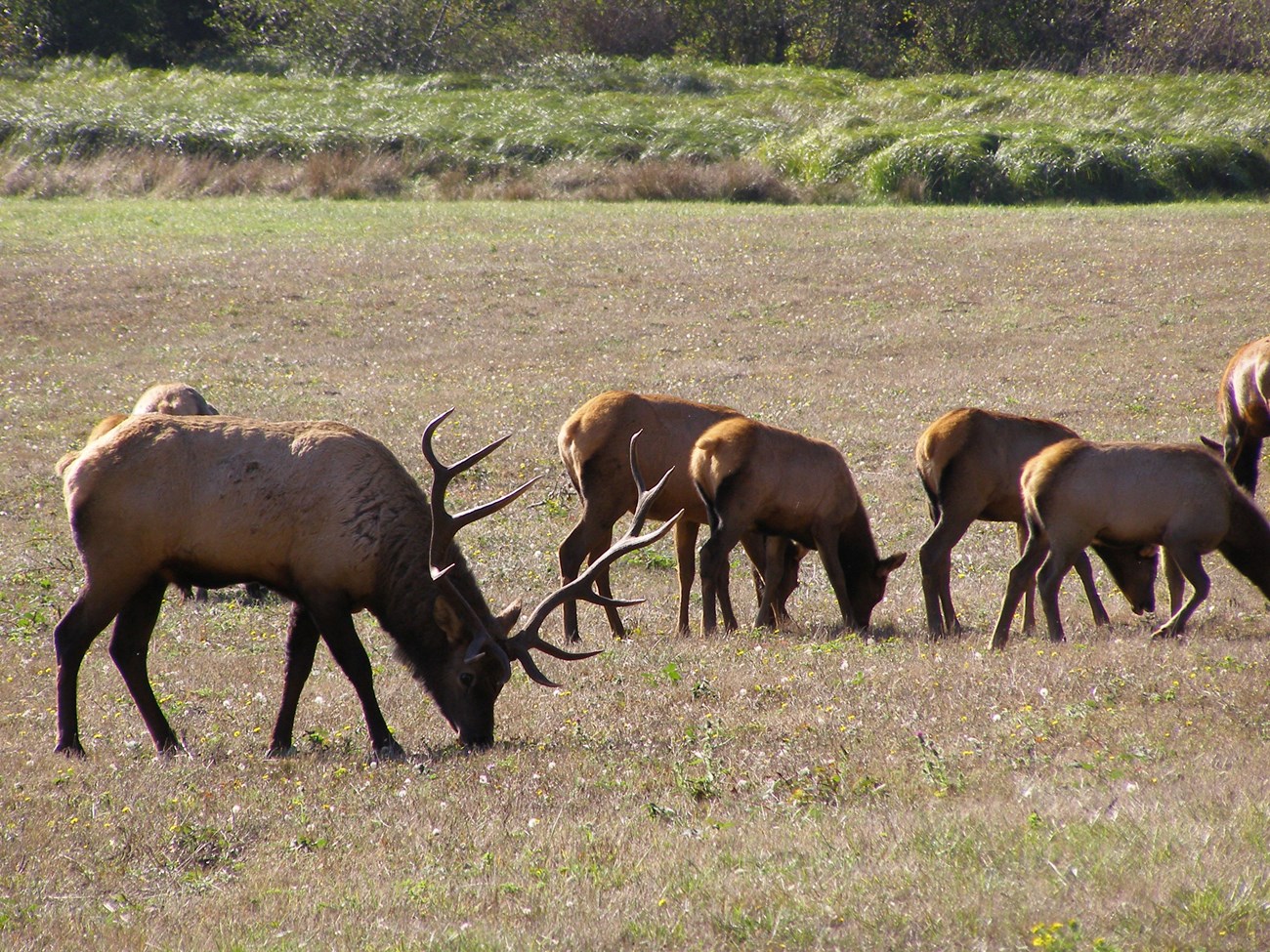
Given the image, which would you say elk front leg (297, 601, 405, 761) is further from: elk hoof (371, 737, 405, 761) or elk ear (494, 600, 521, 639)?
elk ear (494, 600, 521, 639)

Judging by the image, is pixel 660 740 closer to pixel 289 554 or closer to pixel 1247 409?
pixel 289 554

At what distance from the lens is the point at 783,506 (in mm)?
10562

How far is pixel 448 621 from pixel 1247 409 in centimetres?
967

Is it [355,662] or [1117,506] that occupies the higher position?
[1117,506]

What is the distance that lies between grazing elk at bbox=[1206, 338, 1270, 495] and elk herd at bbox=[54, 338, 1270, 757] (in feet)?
0.09

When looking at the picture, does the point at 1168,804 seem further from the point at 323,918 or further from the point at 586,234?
the point at 586,234

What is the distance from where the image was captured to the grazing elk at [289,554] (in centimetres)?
757

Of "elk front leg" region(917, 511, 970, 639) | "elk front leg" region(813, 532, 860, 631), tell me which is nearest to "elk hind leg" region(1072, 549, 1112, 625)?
"elk front leg" region(917, 511, 970, 639)

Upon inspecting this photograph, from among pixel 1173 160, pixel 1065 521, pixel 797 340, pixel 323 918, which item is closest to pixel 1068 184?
pixel 1173 160

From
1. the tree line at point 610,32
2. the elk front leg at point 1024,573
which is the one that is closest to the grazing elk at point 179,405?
the elk front leg at point 1024,573

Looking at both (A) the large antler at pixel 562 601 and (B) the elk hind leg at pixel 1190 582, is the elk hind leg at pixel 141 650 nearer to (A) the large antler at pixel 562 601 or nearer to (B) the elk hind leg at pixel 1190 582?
(A) the large antler at pixel 562 601

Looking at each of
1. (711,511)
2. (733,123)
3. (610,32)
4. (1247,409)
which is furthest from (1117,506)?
(610,32)

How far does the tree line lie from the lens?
166 ft

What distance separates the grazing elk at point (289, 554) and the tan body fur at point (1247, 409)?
8.59 metres
